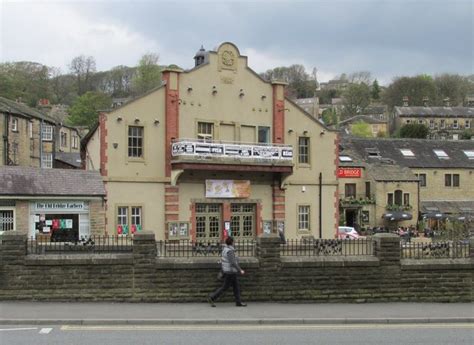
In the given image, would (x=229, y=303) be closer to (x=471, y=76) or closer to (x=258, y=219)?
(x=258, y=219)

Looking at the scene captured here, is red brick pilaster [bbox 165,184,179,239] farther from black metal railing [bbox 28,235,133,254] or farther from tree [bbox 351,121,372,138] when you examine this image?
tree [bbox 351,121,372,138]

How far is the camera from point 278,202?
38312 mm

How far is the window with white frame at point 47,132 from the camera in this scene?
181ft

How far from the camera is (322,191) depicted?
131 ft

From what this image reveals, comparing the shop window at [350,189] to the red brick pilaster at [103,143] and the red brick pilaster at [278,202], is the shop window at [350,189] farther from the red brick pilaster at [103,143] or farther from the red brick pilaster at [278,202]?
the red brick pilaster at [103,143]

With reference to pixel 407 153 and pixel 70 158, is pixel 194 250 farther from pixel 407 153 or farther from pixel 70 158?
pixel 407 153

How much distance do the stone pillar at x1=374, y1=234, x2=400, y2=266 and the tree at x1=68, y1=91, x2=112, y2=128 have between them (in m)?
83.9

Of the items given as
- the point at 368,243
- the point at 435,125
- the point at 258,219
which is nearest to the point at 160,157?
the point at 258,219

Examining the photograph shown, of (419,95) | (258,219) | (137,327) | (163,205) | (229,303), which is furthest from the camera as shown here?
(419,95)

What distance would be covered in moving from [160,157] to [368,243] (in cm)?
1974

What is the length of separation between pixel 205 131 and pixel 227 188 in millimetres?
3492

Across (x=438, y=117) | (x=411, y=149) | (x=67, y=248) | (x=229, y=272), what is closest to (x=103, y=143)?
(x=67, y=248)

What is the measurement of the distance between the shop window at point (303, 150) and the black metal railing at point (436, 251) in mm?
21904

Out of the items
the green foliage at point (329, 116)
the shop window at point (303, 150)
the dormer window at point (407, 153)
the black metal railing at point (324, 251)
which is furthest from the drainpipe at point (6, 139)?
the green foliage at point (329, 116)
